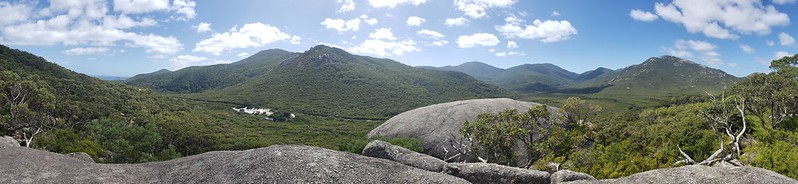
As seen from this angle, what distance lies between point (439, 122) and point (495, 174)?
39.2 meters

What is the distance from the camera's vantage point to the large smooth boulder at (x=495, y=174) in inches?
822

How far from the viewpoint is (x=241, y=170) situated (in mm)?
19219

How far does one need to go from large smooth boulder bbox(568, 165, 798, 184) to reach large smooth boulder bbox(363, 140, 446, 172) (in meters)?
9.82

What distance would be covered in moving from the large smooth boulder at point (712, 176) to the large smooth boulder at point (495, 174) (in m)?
4.30

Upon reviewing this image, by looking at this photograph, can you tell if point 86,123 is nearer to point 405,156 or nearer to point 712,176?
point 405,156

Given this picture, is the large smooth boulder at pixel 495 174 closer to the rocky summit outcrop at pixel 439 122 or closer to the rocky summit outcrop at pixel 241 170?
the rocky summit outcrop at pixel 241 170

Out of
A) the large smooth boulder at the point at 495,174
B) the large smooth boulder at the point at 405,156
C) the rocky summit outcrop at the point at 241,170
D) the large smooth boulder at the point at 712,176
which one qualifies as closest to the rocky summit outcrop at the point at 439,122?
the large smooth boulder at the point at 405,156

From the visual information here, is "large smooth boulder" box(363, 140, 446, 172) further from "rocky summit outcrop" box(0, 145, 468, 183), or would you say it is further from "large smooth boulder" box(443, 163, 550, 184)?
"rocky summit outcrop" box(0, 145, 468, 183)

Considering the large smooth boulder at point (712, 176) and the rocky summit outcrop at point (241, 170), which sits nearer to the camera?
the large smooth boulder at point (712, 176)

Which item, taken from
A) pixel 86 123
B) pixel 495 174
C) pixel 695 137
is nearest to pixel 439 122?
pixel 695 137

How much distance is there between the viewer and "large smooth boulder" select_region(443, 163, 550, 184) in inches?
822

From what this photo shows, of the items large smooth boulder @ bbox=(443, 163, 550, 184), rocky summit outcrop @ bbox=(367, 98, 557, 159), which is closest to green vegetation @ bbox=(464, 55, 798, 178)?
rocky summit outcrop @ bbox=(367, 98, 557, 159)

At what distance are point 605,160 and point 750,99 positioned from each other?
26373 mm

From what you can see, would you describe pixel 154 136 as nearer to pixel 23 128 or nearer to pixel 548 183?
pixel 23 128
